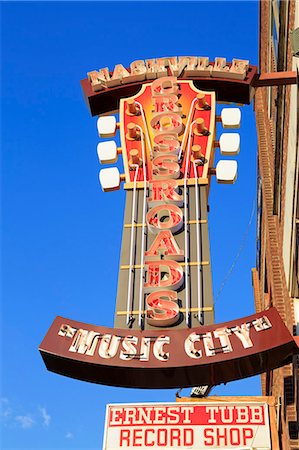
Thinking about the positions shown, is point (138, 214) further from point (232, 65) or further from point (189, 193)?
point (232, 65)

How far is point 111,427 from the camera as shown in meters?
12.1

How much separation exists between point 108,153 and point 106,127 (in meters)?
0.84

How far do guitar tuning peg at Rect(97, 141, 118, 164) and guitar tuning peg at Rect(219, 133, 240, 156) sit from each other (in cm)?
252

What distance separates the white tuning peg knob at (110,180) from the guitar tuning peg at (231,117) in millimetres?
2885

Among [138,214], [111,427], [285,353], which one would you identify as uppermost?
[138,214]

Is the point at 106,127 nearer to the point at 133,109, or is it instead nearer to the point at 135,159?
the point at 133,109

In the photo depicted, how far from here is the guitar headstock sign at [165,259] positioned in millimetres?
11398

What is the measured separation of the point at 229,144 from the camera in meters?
16.3

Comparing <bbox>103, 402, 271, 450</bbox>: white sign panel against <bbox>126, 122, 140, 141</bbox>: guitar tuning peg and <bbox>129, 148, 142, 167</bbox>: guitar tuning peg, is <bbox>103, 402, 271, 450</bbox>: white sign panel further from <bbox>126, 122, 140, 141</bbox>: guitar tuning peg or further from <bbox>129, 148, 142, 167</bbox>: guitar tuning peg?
<bbox>126, 122, 140, 141</bbox>: guitar tuning peg

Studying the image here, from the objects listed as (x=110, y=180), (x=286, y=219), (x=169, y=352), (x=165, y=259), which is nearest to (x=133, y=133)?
(x=110, y=180)

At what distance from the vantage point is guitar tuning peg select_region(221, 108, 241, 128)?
1677 cm

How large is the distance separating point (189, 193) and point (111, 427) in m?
5.46

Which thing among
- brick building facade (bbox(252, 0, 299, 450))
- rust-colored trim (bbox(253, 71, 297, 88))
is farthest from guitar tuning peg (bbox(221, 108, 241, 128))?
brick building facade (bbox(252, 0, 299, 450))

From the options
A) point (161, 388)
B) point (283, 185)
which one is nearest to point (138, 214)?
point (161, 388)
